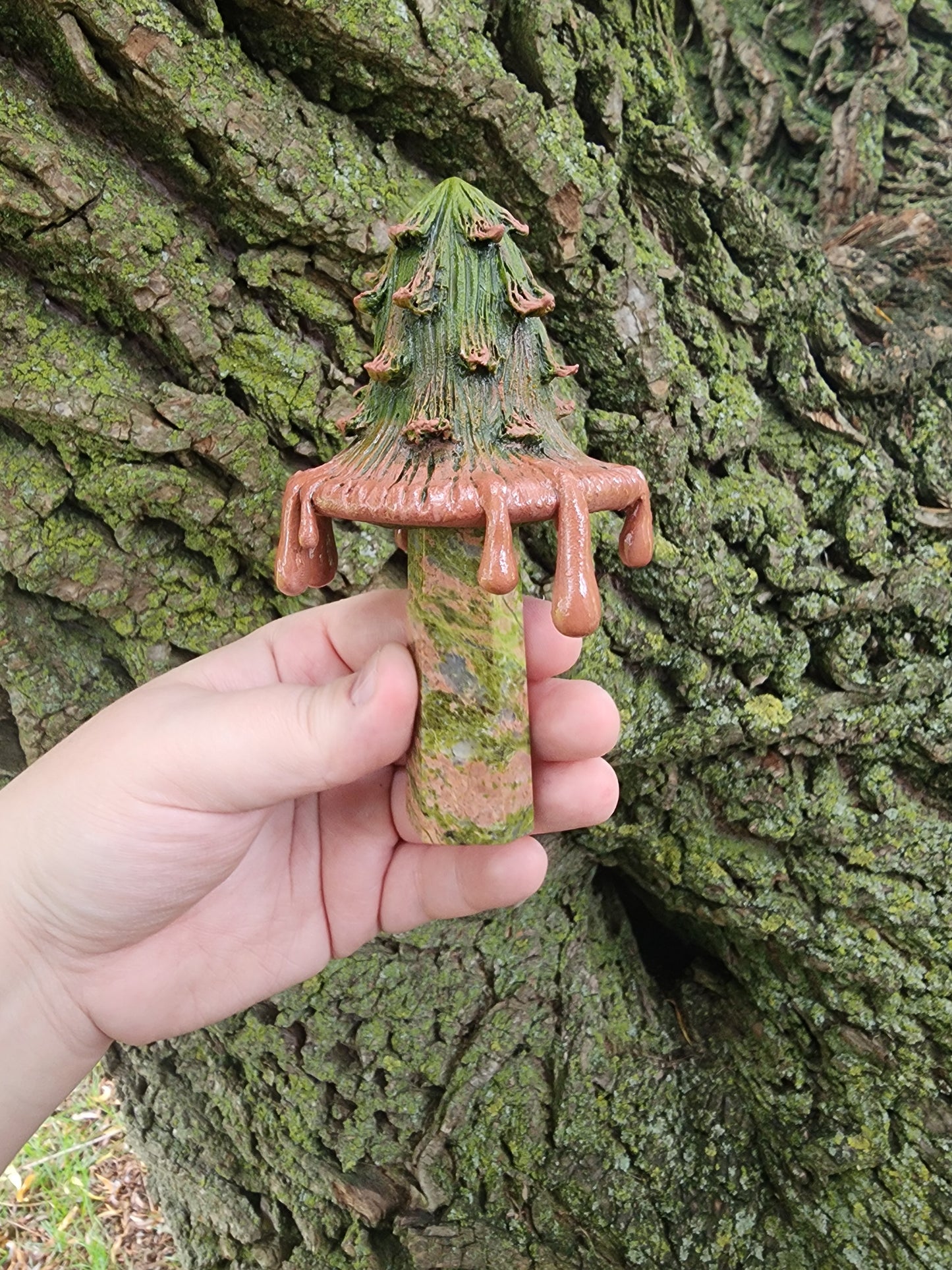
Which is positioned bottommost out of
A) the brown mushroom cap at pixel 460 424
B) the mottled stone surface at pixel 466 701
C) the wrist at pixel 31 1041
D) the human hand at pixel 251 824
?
the wrist at pixel 31 1041

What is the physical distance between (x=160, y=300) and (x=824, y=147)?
2.37m

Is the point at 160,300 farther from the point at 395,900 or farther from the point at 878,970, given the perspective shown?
the point at 878,970

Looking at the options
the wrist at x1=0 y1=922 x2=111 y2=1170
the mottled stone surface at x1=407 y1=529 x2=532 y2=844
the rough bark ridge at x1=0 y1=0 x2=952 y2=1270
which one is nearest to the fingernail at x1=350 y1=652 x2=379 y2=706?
the mottled stone surface at x1=407 y1=529 x2=532 y2=844

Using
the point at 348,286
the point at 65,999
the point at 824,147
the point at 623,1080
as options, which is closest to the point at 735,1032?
the point at 623,1080

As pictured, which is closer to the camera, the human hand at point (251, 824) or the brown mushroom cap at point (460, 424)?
the brown mushroom cap at point (460, 424)

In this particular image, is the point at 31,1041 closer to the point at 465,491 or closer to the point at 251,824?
the point at 251,824

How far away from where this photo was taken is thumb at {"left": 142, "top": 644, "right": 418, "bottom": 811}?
1.47 metres

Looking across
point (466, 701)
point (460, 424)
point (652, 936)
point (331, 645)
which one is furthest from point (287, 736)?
point (652, 936)

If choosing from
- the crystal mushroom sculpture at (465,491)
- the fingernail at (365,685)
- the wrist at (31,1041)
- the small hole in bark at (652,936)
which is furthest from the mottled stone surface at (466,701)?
the small hole in bark at (652,936)

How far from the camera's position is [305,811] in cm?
210

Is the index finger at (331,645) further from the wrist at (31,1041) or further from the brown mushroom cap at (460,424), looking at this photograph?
the wrist at (31,1041)

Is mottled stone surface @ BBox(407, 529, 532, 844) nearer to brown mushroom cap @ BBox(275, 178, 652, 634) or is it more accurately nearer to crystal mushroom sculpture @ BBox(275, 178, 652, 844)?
crystal mushroom sculpture @ BBox(275, 178, 652, 844)

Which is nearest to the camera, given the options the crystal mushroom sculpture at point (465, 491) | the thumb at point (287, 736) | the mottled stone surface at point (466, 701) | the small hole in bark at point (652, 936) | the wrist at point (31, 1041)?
the crystal mushroom sculpture at point (465, 491)

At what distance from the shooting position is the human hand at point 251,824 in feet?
5.01
